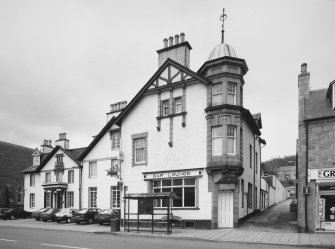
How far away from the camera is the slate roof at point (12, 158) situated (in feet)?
177

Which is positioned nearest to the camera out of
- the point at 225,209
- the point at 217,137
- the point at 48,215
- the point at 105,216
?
the point at 225,209

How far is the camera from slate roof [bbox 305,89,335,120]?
20.3 m

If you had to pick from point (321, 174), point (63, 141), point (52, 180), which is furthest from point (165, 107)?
point (52, 180)

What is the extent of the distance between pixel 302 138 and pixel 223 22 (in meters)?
10.4

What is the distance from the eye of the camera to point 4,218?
38.3 meters

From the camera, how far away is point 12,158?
56094mm

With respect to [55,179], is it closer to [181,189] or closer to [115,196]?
[115,196]

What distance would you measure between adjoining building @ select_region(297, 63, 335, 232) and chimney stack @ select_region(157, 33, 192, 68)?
32.5 feet

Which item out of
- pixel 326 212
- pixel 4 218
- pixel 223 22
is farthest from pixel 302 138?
pixel 4 218

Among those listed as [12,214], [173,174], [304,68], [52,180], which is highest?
[304,68]

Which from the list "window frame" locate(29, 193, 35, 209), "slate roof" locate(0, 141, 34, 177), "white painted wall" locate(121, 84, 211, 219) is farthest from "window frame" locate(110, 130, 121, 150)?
"slate roof" locate(0, 141, 34, 177)

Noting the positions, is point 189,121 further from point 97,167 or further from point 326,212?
point 97,167

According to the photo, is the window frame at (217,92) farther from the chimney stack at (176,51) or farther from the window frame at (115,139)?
the window frame at (115,139)

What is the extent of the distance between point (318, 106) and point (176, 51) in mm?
11190
